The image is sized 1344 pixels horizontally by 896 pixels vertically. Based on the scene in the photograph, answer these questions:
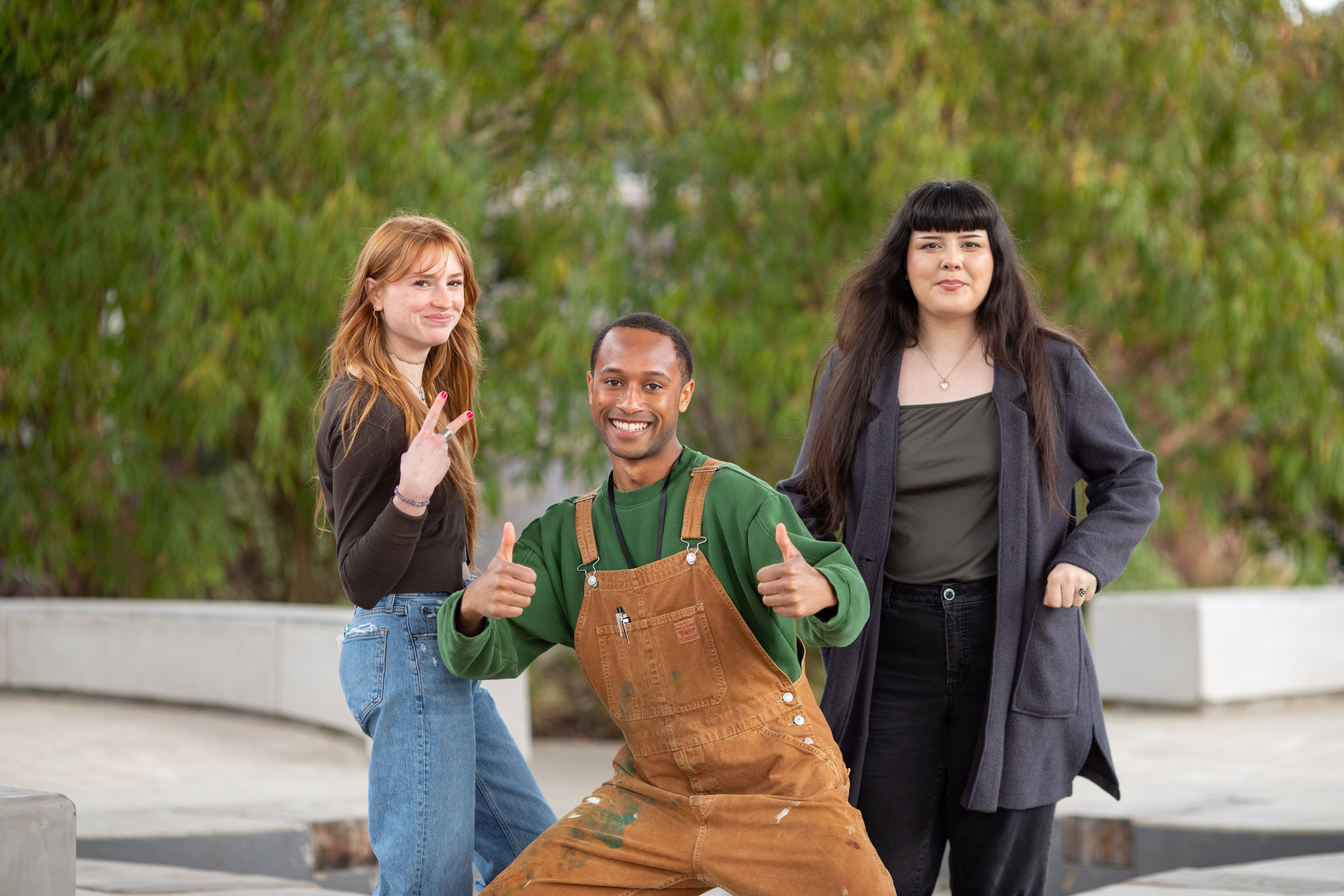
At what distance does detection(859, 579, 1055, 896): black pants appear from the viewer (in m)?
3.27

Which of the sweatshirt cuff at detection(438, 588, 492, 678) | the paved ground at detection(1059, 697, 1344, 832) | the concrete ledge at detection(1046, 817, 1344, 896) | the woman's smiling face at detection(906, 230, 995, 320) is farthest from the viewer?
the paved ground at detection(1059, 697, 1344, 832)

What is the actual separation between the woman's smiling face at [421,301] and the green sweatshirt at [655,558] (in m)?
0.52

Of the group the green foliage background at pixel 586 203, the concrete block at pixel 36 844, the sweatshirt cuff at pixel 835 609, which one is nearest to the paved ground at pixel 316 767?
the green foliage background at pixel 586 203

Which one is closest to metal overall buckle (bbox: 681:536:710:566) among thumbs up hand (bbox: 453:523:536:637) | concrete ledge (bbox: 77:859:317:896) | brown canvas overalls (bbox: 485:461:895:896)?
brown canvas overalls (bbox: 485:461:895:896)

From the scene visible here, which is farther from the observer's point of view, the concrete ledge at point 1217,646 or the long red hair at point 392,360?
the concrete ledge at point 1217,646

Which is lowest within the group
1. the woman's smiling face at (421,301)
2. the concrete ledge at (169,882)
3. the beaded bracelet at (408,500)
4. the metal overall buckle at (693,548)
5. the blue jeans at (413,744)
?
the concrete ledge at (169,882)

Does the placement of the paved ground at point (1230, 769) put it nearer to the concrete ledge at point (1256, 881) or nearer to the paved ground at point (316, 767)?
the paved ground at point (316, 767)

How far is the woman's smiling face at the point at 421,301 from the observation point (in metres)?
3.13

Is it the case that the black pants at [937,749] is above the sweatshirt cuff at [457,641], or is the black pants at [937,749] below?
below

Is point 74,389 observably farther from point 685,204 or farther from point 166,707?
point 685,204

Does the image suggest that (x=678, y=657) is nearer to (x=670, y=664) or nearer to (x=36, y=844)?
(x=670, y=664)

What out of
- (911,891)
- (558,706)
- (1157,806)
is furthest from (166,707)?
(911,891)

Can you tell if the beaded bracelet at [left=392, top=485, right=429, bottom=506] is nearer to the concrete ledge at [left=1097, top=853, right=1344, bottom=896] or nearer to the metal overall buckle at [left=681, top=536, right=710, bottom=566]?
the metal overall buckle at [left=681, top=536, right=710, bottom=566]

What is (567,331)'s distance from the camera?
338 inches
